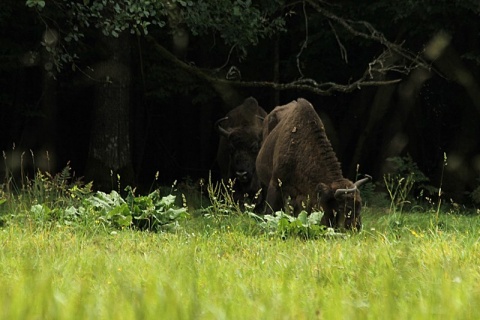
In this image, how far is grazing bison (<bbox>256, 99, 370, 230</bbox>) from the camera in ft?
35.6

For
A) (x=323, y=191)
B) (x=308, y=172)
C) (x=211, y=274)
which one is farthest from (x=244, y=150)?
(x=211, y=274)

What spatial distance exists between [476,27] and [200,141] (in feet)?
34.6

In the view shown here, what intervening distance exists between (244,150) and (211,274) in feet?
36.3

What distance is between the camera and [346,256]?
6.50m

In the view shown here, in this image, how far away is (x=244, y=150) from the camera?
16.3 metres

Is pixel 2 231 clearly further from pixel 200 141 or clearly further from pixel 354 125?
pixel 200 141

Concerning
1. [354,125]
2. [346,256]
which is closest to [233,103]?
[354,125]

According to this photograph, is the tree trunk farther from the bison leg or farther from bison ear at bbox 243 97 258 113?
the bison leg

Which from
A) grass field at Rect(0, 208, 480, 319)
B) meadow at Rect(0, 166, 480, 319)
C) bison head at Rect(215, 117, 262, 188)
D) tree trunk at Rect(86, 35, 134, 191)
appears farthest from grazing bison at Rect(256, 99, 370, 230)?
tree trunk at Rect(86, 35, 134, 191)

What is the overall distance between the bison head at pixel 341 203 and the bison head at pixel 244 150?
4.95 m

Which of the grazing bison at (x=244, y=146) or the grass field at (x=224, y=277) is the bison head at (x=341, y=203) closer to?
the grass field at (x=224, y=277)

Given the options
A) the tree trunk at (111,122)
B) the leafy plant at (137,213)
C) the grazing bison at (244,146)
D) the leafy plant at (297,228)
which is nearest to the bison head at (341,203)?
the leafy plant at (297,228)

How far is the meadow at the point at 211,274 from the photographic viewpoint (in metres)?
3.54

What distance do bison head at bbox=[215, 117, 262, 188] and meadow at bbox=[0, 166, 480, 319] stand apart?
527cm
